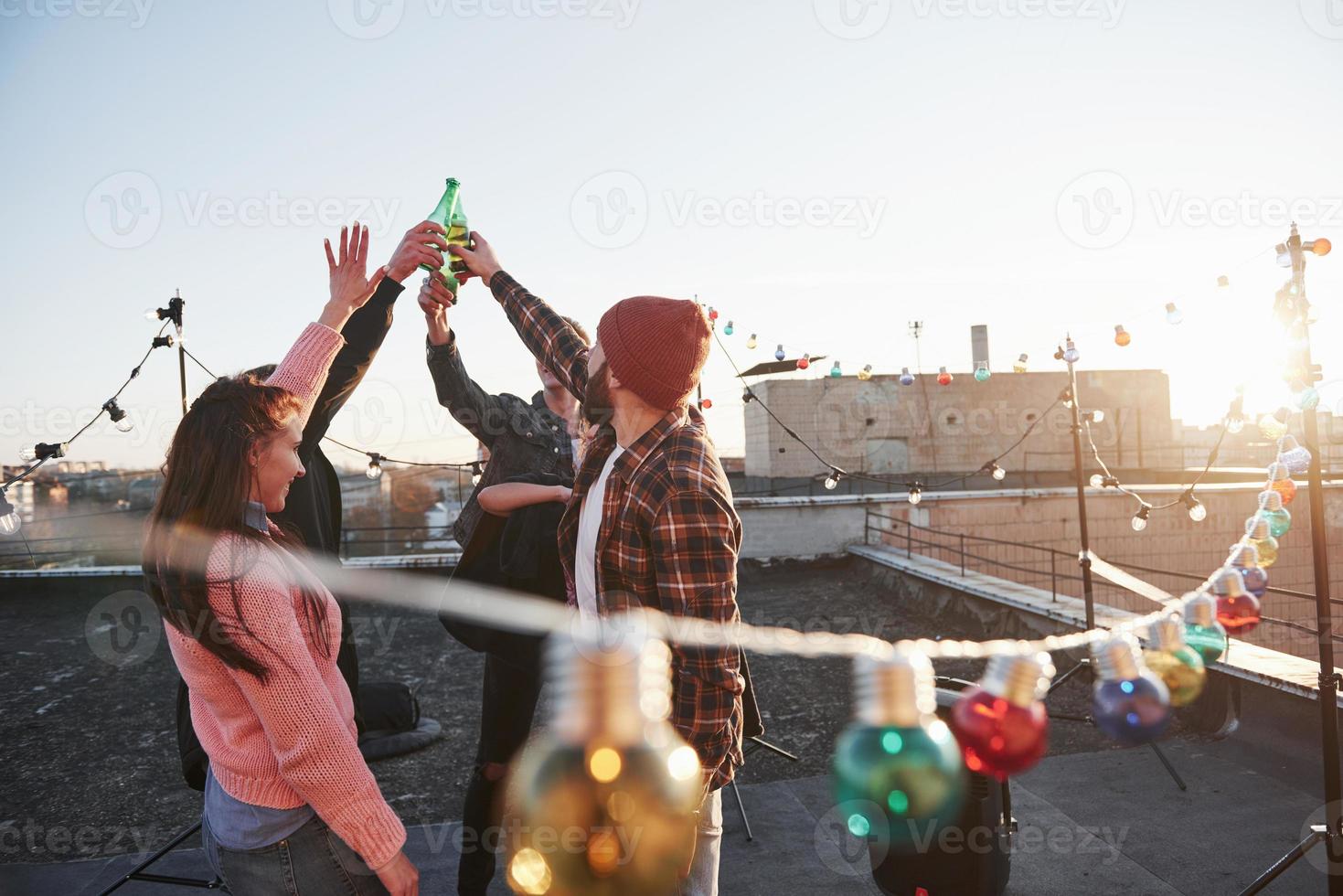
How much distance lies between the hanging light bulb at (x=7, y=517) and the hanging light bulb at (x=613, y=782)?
507cm

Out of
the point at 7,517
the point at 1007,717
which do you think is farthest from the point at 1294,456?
the point at 7,517

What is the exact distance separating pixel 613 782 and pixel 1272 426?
3402mm

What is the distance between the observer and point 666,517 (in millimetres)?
1710

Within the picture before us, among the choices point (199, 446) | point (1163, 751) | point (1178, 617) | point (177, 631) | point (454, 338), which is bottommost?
→ point (1163, 751)

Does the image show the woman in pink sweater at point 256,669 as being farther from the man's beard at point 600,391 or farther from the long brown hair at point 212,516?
the man's beard at point 600,391

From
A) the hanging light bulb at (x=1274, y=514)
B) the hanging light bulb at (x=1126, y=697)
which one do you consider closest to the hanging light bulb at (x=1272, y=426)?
the hanging light bulb at (x=1274, y=514)

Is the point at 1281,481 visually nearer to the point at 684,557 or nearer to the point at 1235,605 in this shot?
the point at 1235,605

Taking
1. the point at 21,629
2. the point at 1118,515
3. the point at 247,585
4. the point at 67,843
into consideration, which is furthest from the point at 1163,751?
the point at 21,629

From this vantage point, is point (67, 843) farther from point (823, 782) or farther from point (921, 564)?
point (921, 564)

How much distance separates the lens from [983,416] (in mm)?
28141

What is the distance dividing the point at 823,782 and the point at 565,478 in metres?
3.00

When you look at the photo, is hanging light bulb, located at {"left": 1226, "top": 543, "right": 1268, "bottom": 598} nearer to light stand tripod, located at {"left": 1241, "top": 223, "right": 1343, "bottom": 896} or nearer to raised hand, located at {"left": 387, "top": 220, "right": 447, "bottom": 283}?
light stand tripod, located at {"left": 1241, "top": 223, "right": 1343, "bottom": 896}

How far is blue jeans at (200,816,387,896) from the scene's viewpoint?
5.25ft

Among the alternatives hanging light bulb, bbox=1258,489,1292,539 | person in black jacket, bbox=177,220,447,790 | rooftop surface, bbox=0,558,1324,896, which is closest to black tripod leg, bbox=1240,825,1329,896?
rooftop surface, bbox=0,558,1324,896
